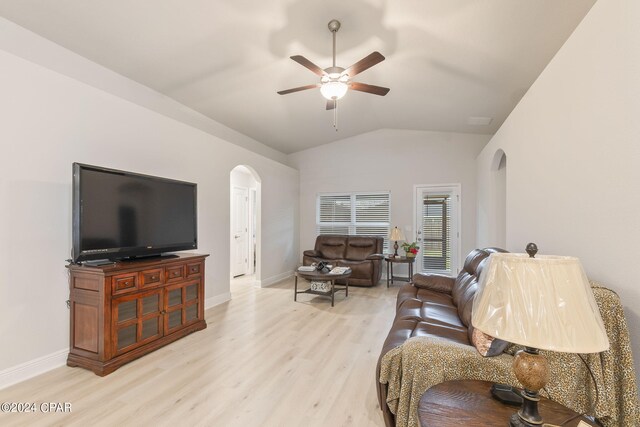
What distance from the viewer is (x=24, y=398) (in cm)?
212

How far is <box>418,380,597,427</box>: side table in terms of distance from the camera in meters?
1.04

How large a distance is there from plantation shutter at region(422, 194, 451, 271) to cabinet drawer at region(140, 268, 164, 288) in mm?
5126

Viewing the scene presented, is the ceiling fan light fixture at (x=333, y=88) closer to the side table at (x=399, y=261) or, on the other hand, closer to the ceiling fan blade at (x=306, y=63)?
the ceiling fan blade at (x=306, y=63)

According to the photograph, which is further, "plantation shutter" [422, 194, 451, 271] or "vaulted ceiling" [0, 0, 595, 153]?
"plantation shutter" [422, 194, 451, 271]

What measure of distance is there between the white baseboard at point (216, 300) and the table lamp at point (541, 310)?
4.03 metres

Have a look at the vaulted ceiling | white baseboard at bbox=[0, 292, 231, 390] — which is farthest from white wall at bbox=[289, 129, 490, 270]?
white baseboard at bbox=[0, 292, 231, 390]

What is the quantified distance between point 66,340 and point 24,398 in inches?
23.0

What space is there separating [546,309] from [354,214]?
6.07 metres

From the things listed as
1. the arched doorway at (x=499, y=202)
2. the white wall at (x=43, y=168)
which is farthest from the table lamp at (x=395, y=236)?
the white wall at (x=43, y=168)

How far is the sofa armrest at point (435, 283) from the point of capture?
3435mm

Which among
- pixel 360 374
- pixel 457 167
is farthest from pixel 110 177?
pixel 457 167

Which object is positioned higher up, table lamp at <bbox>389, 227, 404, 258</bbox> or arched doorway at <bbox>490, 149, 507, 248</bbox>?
arched doorway at <bbox>490, 149, 507, 248</bbox>

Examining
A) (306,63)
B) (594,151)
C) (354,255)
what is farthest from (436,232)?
(306,63)

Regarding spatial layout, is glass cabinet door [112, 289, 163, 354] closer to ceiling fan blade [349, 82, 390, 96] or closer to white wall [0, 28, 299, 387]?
white wall [0, 28, 299, 387]
